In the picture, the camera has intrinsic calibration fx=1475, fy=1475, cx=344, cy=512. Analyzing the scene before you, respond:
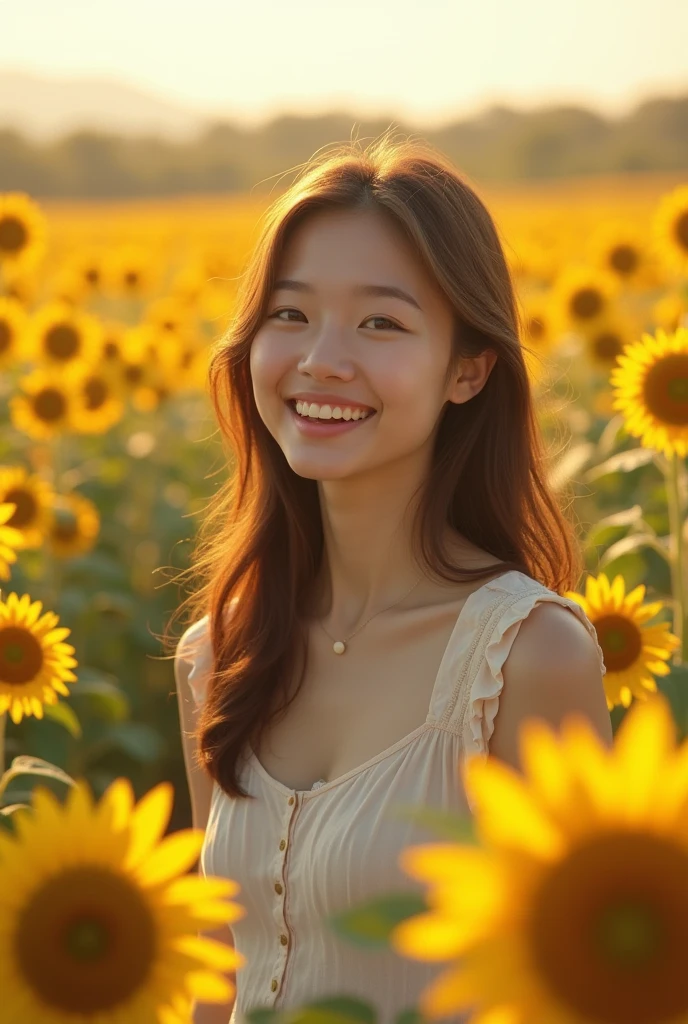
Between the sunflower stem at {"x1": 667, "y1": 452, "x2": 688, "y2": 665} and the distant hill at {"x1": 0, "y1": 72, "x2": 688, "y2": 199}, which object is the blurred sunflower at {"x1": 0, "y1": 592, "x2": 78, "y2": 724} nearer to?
the sunflower stem at {"x1": 667, "y1": 452, "x2": 688, "y2": 665}

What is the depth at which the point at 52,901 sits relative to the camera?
994 mm

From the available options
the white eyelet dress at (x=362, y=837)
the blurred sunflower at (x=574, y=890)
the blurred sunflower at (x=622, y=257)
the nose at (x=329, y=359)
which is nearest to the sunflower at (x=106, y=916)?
the blurred sunflower at (x=574, y=890)

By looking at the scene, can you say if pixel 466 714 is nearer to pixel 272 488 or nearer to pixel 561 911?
pixel 272 488

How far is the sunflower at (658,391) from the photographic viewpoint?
296cm

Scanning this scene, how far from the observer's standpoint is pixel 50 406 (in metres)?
5.55

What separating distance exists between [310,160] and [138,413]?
5259mm

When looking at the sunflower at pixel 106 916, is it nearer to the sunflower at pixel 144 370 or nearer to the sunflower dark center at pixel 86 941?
the sunflower dark center at pixel 86 941

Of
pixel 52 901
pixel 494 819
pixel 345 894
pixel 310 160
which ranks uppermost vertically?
pixel 310 160

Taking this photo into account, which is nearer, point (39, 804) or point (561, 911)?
point (561, 911)

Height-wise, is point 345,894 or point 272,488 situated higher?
point 272,488

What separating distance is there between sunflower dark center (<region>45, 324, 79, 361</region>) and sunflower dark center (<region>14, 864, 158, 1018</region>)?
5.33 m

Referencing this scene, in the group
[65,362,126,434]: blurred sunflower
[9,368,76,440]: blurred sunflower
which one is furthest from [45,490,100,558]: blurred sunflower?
[65,362,126,434]: blurred sunflower

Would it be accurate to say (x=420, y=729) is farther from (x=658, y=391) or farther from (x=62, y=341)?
(x=62, y=341)

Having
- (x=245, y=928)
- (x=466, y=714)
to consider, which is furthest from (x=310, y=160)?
(x=245, y=928)
